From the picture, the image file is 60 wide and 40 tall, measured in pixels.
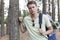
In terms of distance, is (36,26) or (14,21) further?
(14,21)

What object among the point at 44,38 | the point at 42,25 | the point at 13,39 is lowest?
the point at 13,39

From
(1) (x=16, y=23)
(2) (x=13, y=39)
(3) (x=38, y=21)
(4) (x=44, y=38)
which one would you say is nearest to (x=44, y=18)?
(3) (x=38, y=21)

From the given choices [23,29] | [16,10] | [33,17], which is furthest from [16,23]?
[33,17]

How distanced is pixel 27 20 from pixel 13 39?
5.66 feet

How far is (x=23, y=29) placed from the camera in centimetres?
473

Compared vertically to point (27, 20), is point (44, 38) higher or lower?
lower

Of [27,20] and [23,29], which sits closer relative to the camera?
[27,20]

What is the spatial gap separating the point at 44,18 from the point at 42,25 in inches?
5.7

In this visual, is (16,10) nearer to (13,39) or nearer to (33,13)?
(13,39)

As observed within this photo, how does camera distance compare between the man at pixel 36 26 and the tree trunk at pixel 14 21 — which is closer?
the man at pixel 36 26

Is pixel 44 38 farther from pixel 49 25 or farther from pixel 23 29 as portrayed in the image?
pixel 23 29

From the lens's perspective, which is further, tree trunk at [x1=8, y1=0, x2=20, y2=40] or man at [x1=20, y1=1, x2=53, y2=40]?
tree trunk at [x1=8, y1=0, x2=20, y2=40]

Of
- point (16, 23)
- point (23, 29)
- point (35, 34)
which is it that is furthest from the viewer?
point (16, 23)

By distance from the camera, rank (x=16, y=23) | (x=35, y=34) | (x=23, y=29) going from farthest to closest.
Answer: (x=16, y=23)
(x=23, y=29)
(x=35, y=34)
